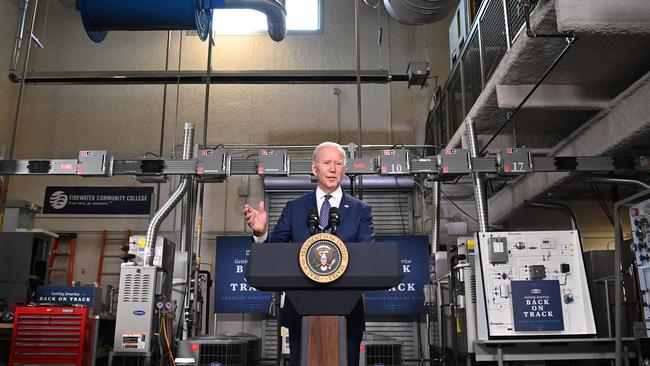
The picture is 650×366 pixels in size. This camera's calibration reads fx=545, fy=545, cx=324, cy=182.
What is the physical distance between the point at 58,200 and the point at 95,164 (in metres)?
4.17

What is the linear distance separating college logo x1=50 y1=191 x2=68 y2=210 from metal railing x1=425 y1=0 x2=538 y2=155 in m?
5.75

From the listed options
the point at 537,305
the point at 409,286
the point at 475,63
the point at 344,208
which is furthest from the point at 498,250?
the point at 409,286

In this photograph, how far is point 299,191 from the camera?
8.41 metres

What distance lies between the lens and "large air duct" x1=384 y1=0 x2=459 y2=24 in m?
5.43

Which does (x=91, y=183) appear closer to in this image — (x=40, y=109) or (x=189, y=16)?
(x=40, y=109)

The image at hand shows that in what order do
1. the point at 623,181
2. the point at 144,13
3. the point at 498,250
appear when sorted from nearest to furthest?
the point at 144,13
the point at 498,250
the point at 623,181

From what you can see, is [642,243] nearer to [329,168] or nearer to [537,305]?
[537,305]

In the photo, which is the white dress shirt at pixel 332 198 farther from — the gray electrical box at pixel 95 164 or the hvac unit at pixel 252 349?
the hvac unit at pixel 252 349

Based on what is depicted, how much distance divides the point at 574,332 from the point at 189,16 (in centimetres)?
377

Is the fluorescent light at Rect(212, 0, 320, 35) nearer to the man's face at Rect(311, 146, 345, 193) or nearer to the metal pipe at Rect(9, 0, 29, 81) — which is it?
the metal pipe at Rect(9, 0, 29, 81)

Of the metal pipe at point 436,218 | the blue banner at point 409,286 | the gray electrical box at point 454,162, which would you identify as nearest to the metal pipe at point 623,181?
the gray electrical box at point 454,162

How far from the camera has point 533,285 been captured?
451 centimetres

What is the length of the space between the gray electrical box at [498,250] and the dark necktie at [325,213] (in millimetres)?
2881

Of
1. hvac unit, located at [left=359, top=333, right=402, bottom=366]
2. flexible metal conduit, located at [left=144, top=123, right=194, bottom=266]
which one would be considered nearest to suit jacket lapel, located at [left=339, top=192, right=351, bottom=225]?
flexible metal conduit, located at [left=144, top=123, right=194, bottom=266]
